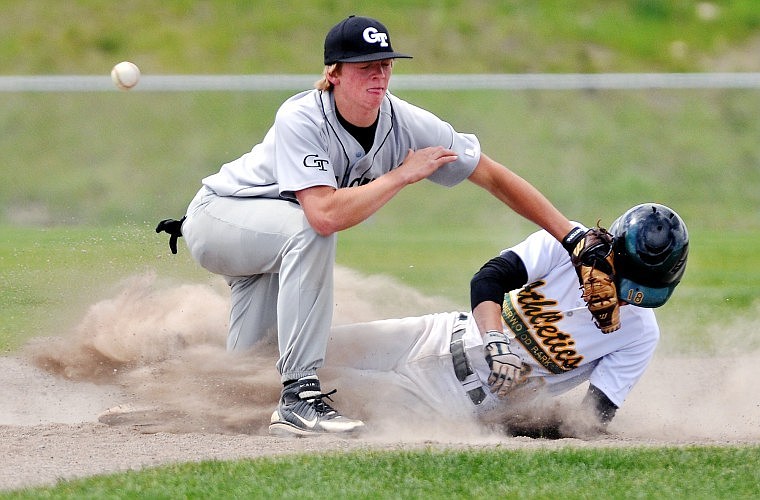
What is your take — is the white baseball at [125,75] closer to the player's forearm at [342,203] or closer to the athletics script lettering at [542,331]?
the player's forearm at [342,203]

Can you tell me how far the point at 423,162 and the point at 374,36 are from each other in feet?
1.85

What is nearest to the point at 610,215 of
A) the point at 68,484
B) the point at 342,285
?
the point at 342,285

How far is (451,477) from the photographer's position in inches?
153

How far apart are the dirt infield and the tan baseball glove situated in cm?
50

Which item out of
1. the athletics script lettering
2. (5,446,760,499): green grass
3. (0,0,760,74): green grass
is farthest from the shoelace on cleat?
(0,0,760,74): green grass

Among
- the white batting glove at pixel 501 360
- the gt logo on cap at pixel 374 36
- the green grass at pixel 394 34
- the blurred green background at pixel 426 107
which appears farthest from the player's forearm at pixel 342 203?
the green grass at pixel 394 34

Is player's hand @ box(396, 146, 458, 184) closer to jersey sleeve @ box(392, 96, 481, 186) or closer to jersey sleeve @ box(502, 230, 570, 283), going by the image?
jersey sleeve @ box(392, 96, 481, 186)

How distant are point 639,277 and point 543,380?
2.08 feet

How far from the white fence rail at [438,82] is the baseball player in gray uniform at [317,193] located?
24.3 ft

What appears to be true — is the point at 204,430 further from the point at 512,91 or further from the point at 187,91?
the point at 512,91

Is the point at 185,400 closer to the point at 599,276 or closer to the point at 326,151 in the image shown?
the point at 326,151

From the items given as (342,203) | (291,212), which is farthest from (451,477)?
(291,212)

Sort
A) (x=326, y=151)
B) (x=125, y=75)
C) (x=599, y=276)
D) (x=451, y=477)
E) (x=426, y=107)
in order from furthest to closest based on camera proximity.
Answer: (x=426, y=107) < (x=125, y=75) < (x=326, y=151) < (x=599, y=276) < (x=451, y=477)

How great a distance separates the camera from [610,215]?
1305cm
